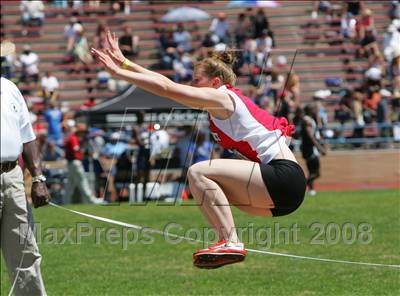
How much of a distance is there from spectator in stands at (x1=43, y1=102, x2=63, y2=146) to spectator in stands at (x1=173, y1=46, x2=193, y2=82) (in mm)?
4287

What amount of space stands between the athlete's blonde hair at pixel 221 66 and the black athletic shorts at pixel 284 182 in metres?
0.76

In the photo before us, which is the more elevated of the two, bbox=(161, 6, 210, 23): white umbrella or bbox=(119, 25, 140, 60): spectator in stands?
bbox=(161, 6, 210, 23): white umbrella

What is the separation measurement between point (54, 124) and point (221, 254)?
15317 millimetres

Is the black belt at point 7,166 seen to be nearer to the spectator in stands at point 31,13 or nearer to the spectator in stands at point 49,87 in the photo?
the spectator in stands at point 49,87

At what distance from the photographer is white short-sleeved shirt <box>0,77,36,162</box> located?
659cm

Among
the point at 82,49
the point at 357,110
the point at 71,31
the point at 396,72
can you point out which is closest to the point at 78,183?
the point at 82,49

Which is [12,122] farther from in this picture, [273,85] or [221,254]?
[273,85]

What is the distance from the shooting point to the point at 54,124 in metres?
22.0

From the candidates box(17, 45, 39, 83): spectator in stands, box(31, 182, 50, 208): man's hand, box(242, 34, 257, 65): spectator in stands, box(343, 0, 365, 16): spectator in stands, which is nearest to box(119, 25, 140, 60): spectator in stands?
box(17, 45, 39, 83): spectator in stands

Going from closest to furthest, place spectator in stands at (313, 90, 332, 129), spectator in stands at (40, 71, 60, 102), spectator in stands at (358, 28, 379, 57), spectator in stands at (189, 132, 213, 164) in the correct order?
spectator in stands at (189, 132, 213, 164), spectator in stands at (313, 90, 332, 129), spectator in stands at (40, 71, 60, 102), spectator in stands at (358, 28, 379, 57)

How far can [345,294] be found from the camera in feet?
31.1

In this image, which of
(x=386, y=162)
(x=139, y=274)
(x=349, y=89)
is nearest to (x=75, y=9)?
(x=349, y=89)

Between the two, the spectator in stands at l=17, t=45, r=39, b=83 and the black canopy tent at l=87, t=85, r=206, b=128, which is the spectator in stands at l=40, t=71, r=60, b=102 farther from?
the black canopy tent at l=87, t=85, r=206, b=128

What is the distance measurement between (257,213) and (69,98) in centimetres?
1883
